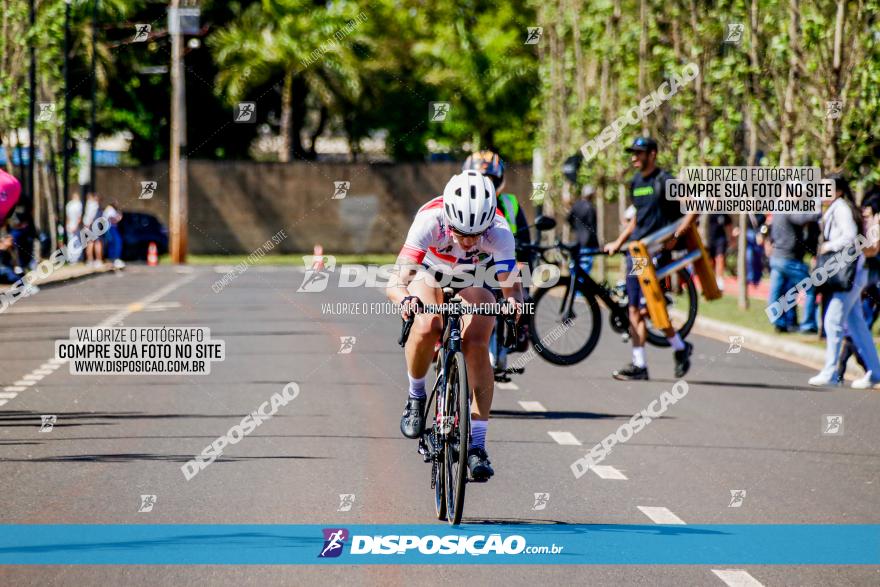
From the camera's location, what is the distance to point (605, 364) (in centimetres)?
1697

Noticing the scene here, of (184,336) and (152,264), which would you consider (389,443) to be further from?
(152,264)

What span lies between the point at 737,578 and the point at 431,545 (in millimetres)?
1521

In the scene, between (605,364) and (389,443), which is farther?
(605,364)

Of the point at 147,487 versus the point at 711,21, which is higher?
the point at 711,21

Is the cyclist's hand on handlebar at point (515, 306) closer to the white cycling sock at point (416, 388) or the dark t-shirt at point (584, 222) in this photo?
the white cycling sock at point (416, 388)

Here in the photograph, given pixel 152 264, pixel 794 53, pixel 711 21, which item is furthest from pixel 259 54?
pixel 794 53

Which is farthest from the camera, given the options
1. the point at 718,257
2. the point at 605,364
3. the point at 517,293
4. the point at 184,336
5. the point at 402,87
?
the point at 402,87

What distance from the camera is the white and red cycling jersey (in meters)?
8.47

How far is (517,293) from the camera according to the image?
341 inches

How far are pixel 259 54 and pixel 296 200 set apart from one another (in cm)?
557

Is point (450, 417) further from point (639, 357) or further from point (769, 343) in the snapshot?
point (769, 343)

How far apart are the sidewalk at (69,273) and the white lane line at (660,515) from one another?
22.6 m

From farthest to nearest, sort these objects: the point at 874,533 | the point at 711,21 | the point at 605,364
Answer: the point at 711,21 < the point at 605,364 < the point at 874,533

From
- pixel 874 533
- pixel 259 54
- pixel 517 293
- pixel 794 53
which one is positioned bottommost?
pixel 874 533
